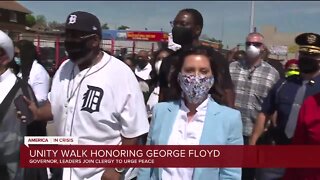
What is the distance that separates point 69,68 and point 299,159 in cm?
144

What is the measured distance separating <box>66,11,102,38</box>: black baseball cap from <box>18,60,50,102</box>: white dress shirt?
97cm

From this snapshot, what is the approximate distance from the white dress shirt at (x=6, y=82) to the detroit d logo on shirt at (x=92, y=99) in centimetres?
42

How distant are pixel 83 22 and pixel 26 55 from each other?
1.78 feet

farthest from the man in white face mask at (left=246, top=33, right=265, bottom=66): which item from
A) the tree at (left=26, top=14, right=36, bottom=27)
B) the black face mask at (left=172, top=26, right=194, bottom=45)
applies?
the tree at (left=26, top=14, right=36, bottom=27)

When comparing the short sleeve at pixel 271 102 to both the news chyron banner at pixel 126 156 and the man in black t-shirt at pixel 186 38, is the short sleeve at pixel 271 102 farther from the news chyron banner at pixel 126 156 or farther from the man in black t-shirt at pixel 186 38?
the news chyron banner at pixel 126 156

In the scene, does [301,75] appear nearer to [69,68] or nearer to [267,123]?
[267,123]

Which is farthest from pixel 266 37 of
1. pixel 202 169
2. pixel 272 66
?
pixel 272 66

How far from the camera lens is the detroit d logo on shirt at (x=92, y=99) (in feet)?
11.0

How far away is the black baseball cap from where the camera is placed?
3357 millimetres

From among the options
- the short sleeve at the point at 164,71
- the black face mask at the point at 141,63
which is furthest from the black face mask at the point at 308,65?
the black face mask at the point at 141,63

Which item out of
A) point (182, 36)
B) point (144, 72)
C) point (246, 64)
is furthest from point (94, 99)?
point (144, 72)

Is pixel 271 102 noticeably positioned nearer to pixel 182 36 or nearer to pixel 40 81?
pixel 182 36

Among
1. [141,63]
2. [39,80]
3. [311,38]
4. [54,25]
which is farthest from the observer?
[141,63]

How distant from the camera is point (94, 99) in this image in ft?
11.0
